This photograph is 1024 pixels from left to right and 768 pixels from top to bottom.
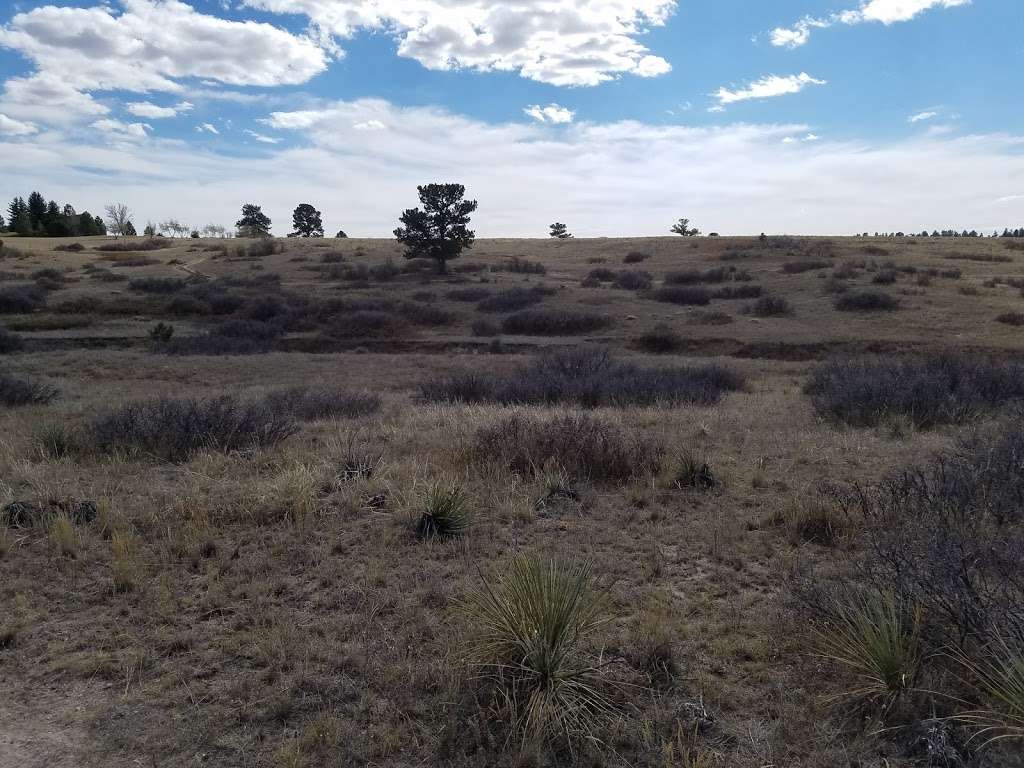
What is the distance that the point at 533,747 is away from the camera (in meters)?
3.16

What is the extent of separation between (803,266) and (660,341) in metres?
16.7

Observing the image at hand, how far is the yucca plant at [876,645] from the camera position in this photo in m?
3.40

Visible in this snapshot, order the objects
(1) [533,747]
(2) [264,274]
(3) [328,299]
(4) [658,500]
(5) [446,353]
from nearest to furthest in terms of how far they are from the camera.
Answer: (1) [533,747] → (4) [658,500] → (5) [446,353] → (3) [328,299] → (2) [264,274]

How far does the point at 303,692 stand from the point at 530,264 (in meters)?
42.2

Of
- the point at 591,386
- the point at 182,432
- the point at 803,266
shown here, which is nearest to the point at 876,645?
the point at 182,432

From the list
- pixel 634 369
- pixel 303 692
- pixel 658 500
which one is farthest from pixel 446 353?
pixel 303 692

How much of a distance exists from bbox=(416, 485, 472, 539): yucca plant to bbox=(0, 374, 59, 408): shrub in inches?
402

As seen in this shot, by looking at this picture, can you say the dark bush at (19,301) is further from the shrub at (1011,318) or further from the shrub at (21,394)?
the shrub at (1011,318)

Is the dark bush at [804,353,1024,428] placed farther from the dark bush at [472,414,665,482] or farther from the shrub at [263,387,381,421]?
the shrub at [263,387,381,421]

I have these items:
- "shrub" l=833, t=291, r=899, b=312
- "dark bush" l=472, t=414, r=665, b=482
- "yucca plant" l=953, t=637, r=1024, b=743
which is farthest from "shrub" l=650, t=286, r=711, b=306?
"yucca plant" l=953, t=637, r=1024, b=743

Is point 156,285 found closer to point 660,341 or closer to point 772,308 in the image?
point 660,341

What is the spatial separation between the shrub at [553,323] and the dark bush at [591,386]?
10975 millimetres

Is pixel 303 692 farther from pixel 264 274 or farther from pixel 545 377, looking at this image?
pixel 264 274

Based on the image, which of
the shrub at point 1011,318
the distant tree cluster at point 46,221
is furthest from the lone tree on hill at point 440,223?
the distant tree cluster at point 46,221
